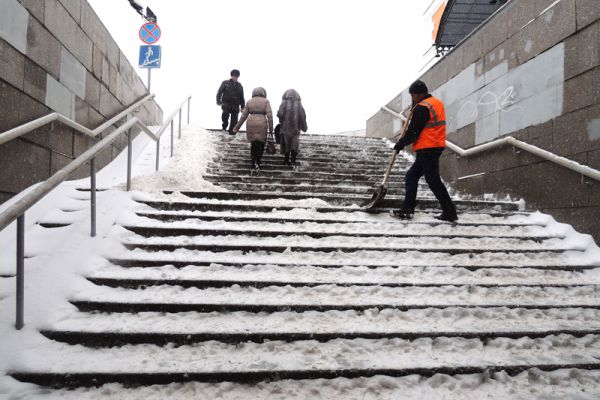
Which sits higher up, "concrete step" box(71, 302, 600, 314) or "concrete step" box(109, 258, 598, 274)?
"concrete step" box(109, 258, 598, 274)

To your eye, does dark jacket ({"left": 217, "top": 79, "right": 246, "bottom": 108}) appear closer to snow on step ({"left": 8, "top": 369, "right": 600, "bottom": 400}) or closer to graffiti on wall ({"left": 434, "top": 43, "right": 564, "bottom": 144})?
graffiti on wall ({"left": 434, "top": 43, "right": 564, "bottom": 144})

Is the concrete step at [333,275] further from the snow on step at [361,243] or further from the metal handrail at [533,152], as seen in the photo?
the metal handrail at [533,152]

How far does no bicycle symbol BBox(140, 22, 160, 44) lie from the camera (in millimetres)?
7832

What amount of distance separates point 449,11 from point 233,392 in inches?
398

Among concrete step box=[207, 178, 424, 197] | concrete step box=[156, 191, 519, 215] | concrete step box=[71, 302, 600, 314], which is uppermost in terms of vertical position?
concrete step box=[207, 178, 424, 197]

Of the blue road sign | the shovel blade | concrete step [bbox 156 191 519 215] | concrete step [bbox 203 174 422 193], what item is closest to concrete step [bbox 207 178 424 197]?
concrete step [bbox 203 174 422 193]

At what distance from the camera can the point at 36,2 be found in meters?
3.72

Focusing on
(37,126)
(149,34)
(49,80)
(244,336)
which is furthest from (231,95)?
(244,336)

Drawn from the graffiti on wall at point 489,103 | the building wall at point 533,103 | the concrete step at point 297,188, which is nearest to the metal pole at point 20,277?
the concrete step at point 297,188

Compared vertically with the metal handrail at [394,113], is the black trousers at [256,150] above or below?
below

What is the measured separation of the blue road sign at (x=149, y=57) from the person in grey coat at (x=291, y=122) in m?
3.30

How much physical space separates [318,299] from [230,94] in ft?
20.4

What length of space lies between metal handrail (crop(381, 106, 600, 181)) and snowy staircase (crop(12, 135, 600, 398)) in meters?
0.69

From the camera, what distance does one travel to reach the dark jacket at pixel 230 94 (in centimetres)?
792
